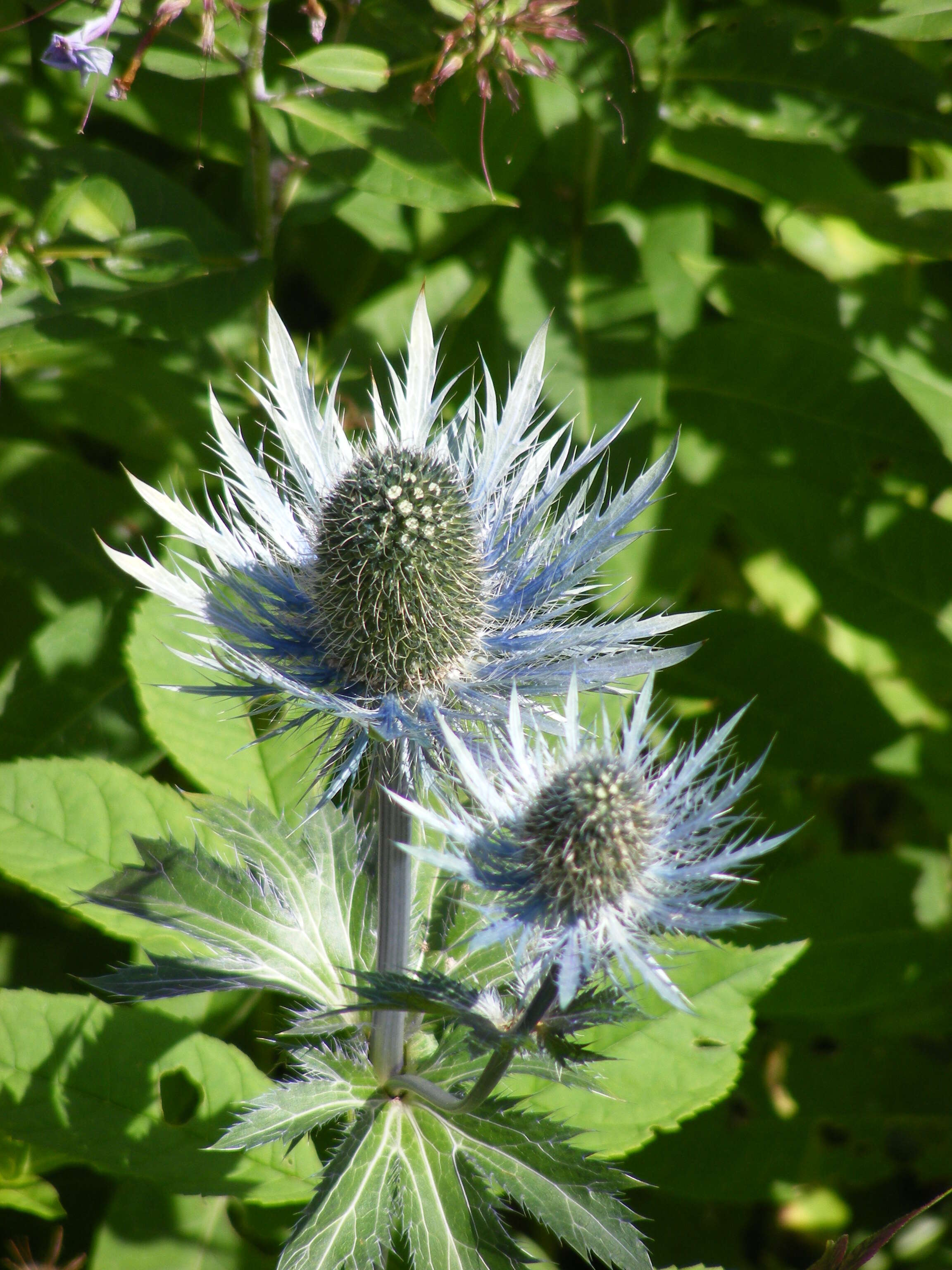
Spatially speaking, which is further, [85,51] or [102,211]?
[102,211]

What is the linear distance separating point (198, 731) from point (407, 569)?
24.5 inches

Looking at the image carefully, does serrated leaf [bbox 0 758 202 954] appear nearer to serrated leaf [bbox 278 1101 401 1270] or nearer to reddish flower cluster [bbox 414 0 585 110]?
serrated leaf [bbox 278 1101 401 1270]

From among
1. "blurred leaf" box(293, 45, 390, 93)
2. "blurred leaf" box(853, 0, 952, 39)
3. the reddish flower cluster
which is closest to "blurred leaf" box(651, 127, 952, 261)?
"blurred leaf" box(853, 0, 952, 39)

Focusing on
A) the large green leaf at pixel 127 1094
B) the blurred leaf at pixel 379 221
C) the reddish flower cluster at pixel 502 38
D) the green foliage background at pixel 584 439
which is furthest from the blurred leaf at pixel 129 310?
the large green leaf at pixel 127 1094

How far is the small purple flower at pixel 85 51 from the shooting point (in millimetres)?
1284

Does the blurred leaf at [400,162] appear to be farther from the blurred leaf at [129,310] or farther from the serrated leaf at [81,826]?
the serrated leaf at [81,826]

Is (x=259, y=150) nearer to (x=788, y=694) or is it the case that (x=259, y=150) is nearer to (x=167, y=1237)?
(x=788, y=694)

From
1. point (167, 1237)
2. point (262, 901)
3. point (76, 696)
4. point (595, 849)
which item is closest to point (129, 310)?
point (76, 696)

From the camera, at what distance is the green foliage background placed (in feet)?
5.25

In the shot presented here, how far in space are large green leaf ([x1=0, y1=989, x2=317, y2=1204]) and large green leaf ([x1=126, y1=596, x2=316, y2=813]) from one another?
38cm

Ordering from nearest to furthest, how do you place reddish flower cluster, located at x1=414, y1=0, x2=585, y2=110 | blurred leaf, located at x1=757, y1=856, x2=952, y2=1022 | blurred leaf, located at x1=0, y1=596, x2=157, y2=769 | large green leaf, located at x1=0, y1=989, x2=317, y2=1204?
reddish flower cluster, located at x1=414, y1=0, x2=585, y2=110, large green leaf, located at x1=0, y1=989, x2=317, y2=1204, blurred leaf, located at x1=0, y1=596, x2=157, y2=769, blurred leaf, located at x1=757, y1=856, x2=952, y2=1022

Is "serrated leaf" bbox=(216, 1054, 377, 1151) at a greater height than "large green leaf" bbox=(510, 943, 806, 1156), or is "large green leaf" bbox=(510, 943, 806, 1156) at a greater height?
"serrated leaf" bbox=(216, 1054, 377, 1151)

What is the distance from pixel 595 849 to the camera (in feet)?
3.49

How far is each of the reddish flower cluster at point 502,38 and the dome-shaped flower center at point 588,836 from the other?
0.91 m
